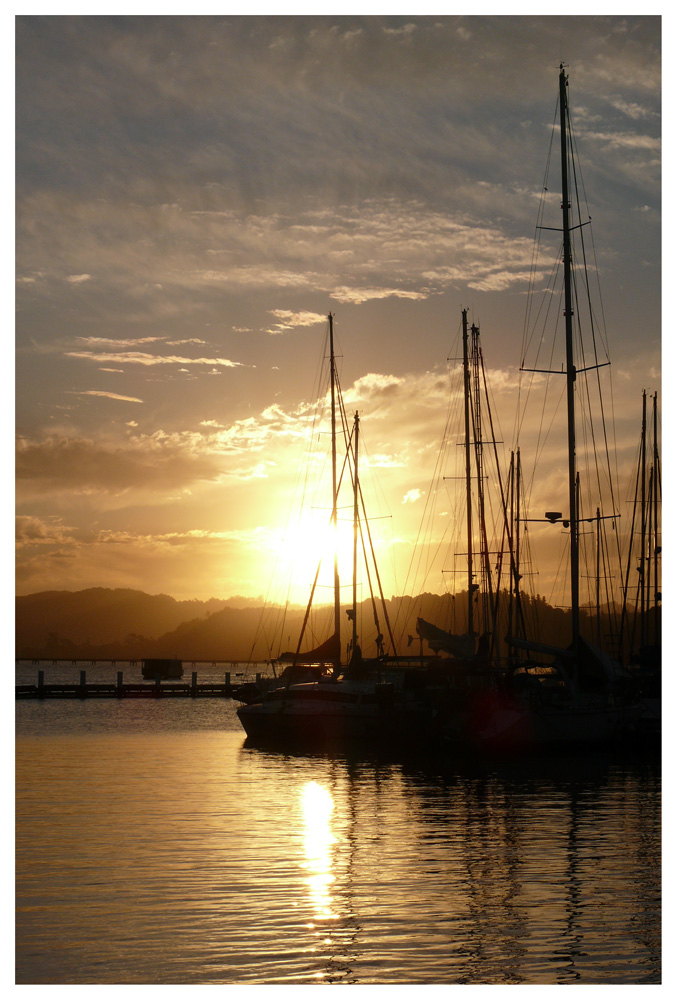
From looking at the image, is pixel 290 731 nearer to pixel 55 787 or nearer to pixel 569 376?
pixel 55 787

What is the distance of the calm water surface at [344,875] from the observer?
13.2 metres

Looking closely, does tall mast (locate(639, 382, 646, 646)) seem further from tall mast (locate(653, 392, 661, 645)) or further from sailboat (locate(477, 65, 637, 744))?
sailboat (locate(477, 65, 637, 744))

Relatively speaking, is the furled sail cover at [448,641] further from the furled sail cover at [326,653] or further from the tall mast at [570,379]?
the tall mast at [570,379]

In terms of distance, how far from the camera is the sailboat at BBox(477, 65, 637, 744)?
36438 mm

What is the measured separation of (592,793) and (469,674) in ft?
46.6

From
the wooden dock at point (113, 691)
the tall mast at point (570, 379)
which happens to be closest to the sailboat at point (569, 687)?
the tall mast at point (570, 379)

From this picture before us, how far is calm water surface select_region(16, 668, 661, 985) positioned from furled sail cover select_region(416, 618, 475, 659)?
479 inches

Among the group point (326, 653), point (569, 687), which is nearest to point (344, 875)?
point (569, 687)

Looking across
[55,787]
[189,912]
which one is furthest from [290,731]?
[189,912]

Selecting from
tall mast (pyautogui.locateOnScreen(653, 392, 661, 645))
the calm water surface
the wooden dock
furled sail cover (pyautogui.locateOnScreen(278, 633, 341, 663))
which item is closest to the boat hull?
furled sail cover (pyautogui.locateOnScreen(278, 633, 341, 663))

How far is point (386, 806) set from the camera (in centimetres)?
2816

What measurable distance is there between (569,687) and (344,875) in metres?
20.3

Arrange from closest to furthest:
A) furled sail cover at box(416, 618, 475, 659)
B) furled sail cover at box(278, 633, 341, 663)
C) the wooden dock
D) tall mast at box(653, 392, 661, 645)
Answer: furled sail cover at box(416, 618, 475, 659) < furled sail cover at box(278, 633, 341, 663) < tall mast at box(653, 392, 661, 645) < the wooden dock

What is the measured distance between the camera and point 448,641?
50.4 m
